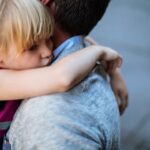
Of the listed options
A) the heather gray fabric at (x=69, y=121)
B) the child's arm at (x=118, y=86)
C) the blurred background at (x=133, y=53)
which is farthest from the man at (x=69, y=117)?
the blurred background at (x=133, y=53)

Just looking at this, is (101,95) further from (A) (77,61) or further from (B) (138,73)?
(B) (138,73)

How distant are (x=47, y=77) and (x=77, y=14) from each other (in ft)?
0.79

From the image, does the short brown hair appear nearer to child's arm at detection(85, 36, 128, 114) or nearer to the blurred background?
child's arm at detection(85, 36, 128, 114)

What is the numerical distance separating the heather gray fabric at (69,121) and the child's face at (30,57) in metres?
0.10

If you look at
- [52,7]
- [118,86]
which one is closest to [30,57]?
[52,7]

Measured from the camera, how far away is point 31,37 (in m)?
1.07

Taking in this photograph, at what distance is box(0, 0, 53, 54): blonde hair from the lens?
3.47ft

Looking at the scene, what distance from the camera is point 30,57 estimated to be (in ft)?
3.59

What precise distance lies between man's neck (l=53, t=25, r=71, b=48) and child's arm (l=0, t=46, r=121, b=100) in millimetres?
108

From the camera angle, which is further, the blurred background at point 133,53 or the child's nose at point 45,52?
the blurred background at point 133,53

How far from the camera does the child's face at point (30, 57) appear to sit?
1.09 meters

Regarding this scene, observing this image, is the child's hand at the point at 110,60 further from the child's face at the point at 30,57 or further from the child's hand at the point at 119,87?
the child's face at the point at 30,57

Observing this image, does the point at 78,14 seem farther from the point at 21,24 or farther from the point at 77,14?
the point at 21,24

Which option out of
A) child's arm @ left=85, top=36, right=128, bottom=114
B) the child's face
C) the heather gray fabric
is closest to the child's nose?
the child's face
